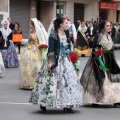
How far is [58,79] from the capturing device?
847 cm

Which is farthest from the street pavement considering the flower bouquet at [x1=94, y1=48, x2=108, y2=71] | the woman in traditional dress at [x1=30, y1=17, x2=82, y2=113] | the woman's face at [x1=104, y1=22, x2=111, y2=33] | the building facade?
the building facade

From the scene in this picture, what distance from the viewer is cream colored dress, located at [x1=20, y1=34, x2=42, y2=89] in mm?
11727

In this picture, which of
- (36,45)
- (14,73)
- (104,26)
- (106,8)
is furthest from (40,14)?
(104,26)

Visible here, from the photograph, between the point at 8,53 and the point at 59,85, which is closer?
the point at 59,85

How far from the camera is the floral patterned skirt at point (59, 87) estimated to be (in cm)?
841

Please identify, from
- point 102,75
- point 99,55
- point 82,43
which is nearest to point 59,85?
point 102,75

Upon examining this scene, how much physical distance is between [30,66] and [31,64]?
51 millimetres

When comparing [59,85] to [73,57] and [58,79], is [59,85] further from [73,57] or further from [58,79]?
[73,57]

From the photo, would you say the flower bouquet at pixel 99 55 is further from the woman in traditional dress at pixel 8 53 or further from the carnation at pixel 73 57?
the woman in traditional dress at pixel 8 53

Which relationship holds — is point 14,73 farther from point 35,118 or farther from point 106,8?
point 106,8

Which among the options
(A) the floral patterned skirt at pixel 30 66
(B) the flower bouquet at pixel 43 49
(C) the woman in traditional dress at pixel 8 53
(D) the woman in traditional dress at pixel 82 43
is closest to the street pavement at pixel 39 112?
(A) the floral patterned skirt at pixel 30 66

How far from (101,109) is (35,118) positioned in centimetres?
146

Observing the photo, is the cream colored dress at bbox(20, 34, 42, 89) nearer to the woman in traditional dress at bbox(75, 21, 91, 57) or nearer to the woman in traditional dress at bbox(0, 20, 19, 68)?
the woman in traditional dress at bbox(0, 20, 19, 68)

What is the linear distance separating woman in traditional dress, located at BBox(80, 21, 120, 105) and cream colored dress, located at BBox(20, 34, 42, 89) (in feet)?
8.27
